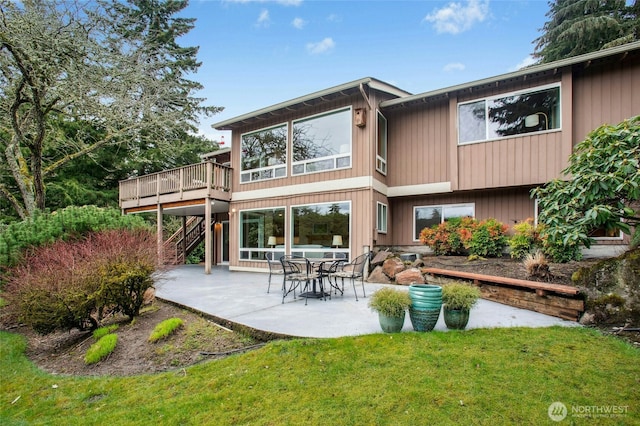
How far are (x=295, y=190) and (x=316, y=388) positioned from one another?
26.2 ft

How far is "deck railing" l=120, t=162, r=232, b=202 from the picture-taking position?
Answer: 38.1ft

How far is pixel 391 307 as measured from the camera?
13.2 feet

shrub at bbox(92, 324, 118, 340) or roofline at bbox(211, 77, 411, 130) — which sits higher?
roofline at bbox(211, 77, 411, 130)

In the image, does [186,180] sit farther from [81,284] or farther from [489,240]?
[489,240]

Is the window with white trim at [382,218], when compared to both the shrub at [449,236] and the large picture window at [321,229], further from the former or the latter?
the shrub at [449,236]

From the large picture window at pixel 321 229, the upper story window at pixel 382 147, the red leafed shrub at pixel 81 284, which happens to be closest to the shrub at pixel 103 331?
the red leafed shrub at pixel 81 284

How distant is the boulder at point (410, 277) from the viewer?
759 cm

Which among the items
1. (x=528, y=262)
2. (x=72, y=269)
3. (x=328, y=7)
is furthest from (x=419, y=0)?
(x=72, y=269)

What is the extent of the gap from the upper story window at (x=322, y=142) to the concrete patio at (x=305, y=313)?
425 cm

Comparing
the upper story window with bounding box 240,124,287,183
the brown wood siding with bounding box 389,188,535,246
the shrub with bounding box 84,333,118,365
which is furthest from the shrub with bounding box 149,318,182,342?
the brown wood siding with bounding box 389,188,535,246

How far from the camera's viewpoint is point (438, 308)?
4.12 meters

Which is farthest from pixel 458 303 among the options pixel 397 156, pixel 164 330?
pixel 397 156

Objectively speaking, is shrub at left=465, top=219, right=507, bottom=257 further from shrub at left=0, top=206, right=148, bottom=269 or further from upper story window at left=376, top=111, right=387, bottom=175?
shrub at left=0, top=206, right=148, bottom=269

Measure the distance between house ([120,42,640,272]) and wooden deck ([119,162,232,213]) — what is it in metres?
0.07
